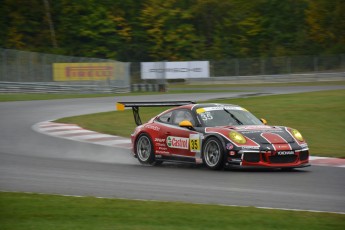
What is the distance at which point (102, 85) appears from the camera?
1713 inches

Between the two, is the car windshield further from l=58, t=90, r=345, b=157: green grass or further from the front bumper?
l=58, t=90, r=345, b=157: green grass

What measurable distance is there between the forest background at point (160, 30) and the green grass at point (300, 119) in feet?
128

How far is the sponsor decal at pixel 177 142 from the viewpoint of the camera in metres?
13.5

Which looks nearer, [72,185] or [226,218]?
[226,218]

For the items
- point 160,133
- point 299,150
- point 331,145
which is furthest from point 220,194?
point 331,145

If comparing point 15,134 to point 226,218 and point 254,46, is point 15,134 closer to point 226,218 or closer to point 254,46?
point 226,218

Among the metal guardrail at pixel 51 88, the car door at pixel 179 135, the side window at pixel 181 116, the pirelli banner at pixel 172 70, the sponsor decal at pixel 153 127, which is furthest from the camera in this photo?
the pirelli banner at pixel 172 70

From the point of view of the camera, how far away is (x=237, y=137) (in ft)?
41.5

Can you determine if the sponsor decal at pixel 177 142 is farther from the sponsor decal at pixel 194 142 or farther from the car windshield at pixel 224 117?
the car windshield at pixel 224 117

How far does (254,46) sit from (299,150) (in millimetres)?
57901

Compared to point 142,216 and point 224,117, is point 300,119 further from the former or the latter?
point 142,216

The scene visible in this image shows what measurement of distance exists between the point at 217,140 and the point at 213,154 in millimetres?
282

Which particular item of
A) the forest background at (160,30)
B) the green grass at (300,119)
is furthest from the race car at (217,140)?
the forest background at (160,30)

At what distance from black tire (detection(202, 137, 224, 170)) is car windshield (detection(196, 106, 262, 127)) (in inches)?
21.8
